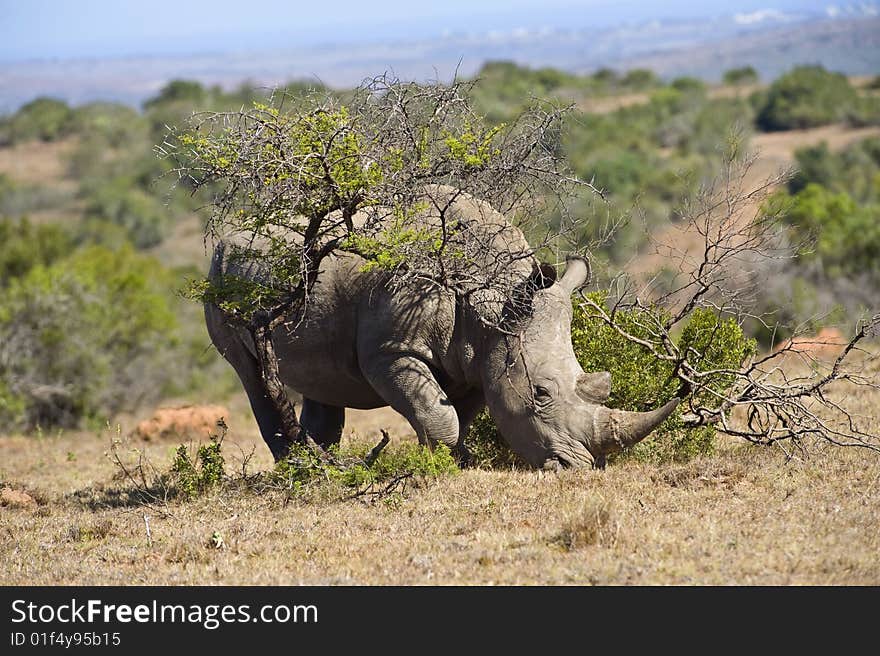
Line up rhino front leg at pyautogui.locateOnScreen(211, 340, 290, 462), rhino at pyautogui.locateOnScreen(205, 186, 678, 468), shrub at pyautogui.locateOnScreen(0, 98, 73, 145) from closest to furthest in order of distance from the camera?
rhino at pyautogui.locateOnScreen(205, 186, 678, 468), rhino front leg at pyautogui.locateOnScreen(211, 340, 290, 462), shrub at pyautogui.locateOnScreen(0, 98, 73, 145)

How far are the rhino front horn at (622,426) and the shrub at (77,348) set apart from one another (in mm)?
13031

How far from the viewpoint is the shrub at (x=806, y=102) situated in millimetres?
56031

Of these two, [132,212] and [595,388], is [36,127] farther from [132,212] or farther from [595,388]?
[595,388]

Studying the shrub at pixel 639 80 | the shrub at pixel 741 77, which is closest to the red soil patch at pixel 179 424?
the shrub at pixel 639 80

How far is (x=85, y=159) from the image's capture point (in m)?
64.3

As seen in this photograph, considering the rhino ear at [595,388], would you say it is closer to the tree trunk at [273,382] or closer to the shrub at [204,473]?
the tree trunk at [273,382]

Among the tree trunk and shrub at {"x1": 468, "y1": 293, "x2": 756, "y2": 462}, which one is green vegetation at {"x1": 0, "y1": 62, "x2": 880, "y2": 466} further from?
the tree trunk

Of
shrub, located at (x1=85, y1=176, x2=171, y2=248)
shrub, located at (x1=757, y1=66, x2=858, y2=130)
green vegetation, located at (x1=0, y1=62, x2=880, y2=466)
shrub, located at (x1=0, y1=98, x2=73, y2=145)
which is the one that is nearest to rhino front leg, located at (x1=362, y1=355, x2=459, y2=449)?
green vegetation, located at (x1=0, y1=62, x2=880, y2=466)

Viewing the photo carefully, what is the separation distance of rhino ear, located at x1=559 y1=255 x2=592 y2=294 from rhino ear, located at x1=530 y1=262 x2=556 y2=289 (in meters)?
0.27

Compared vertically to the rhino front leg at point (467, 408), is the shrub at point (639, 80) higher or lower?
lower

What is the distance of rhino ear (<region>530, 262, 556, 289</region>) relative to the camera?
959cm

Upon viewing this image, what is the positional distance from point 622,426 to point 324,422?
3687 mm

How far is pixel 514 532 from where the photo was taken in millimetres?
8078
